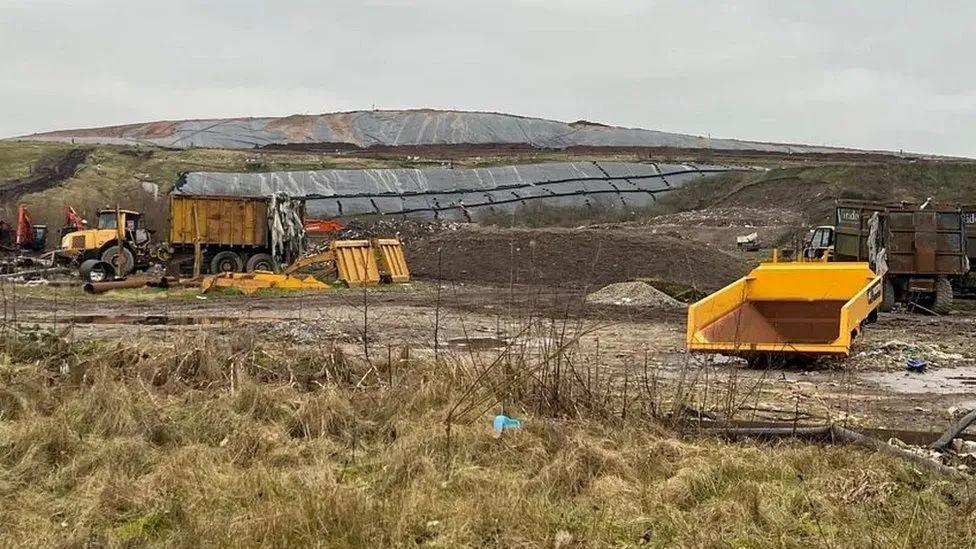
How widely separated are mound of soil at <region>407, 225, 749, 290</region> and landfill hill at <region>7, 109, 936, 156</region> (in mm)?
37544

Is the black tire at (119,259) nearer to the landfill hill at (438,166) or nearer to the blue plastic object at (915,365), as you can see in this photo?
the landfill hill at (438,166)

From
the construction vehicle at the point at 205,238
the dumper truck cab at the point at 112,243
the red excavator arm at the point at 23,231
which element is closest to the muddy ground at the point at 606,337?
the dumper truck cab at the point at 112,243

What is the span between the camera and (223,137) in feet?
219

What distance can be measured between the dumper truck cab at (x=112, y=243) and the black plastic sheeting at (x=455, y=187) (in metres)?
15.6

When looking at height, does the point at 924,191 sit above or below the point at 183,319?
above

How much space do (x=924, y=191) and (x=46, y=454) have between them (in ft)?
144

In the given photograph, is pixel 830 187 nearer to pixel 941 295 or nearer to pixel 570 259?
pixel 570 259

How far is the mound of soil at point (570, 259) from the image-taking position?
81.4ft

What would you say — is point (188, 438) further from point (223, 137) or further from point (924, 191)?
point (223, 137)

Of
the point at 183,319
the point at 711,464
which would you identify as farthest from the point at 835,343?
the point at 183,319

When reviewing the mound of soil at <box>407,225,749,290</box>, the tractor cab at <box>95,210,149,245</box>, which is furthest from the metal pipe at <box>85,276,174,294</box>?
the mound of soil at <box>407,225,749,290</box>

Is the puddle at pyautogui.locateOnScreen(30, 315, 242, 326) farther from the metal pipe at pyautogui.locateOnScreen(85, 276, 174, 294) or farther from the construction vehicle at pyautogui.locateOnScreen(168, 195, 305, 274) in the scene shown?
the construction vehicle at pyautogui.locateOnScreen(168, 195, 305, 274)

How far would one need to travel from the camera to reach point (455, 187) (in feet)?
151

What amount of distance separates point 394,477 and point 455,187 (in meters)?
41.2
